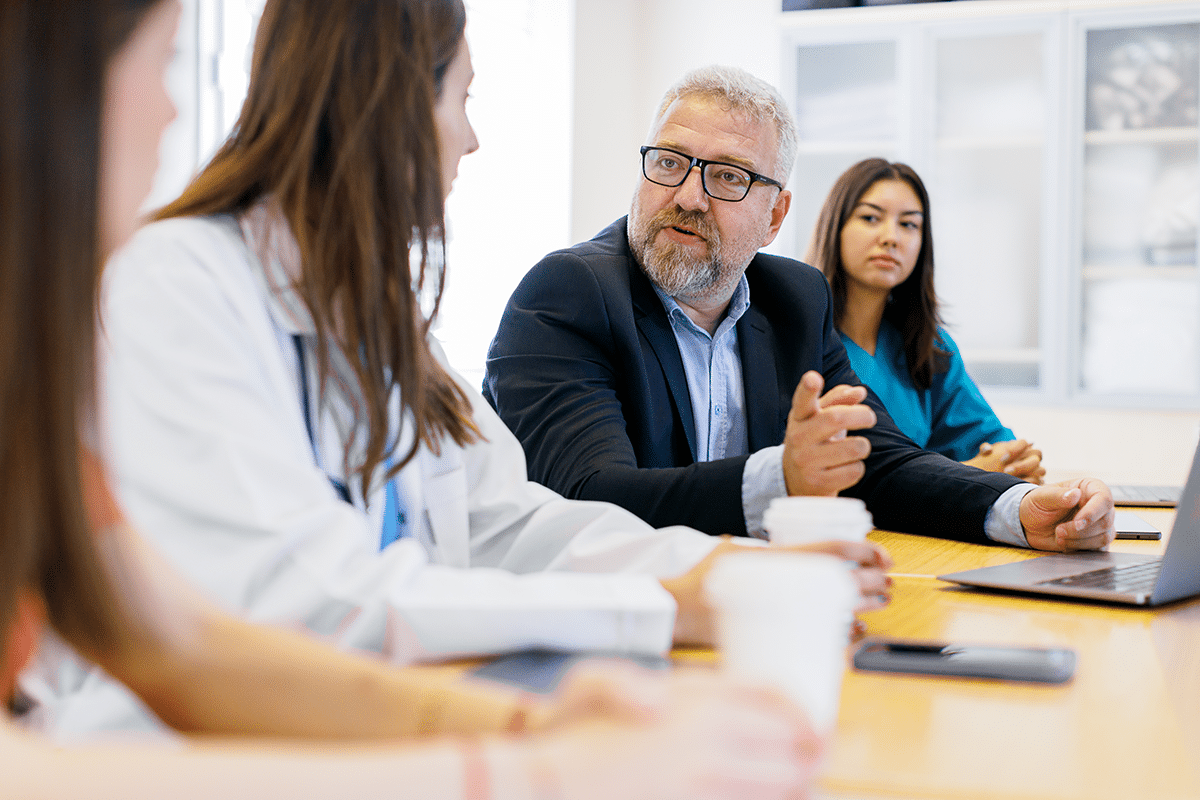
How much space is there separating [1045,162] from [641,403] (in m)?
2.52

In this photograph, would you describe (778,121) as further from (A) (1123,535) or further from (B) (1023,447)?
(A) (1123,535)

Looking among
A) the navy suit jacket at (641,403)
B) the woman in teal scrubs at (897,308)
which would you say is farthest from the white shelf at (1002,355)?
the navy suit jacket at (641,403)

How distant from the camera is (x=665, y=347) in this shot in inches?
71.0

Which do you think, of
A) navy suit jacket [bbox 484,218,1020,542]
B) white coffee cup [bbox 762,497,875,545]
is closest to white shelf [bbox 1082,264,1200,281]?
navy suit jacket [bbox 484,218,1020,542]

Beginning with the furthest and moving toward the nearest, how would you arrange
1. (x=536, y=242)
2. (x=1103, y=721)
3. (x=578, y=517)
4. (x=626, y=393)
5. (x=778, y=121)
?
1. (x=536, y=242)
2. (x=778, y=121)
3. (x=626, y=393)
4. (x=578, y=517)
5. (x=1103, y=721)

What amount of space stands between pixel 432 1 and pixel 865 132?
10.2ft

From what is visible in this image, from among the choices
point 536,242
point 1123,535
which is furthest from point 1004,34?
point 1123,535

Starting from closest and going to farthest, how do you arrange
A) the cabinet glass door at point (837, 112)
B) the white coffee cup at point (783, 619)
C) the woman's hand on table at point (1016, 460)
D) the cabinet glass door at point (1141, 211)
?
the white coffee cup at point (783, 619)
the woman's hand on table at point (1016, 460)
the cabinet glass door at point (1141, 211)
the cabinet glass door at point (837, 112)

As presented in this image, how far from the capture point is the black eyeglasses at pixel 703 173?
1.93m

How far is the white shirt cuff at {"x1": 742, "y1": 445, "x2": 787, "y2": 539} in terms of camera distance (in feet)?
4.29

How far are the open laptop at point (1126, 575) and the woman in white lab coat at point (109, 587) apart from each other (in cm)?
72

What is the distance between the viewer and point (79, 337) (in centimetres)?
48

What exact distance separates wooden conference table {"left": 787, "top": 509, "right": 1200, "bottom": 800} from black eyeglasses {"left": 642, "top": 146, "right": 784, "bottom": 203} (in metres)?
1.07

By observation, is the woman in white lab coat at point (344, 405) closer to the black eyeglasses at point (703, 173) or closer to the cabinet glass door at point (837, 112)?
→ the black eyeglasses at point (703, 173)
